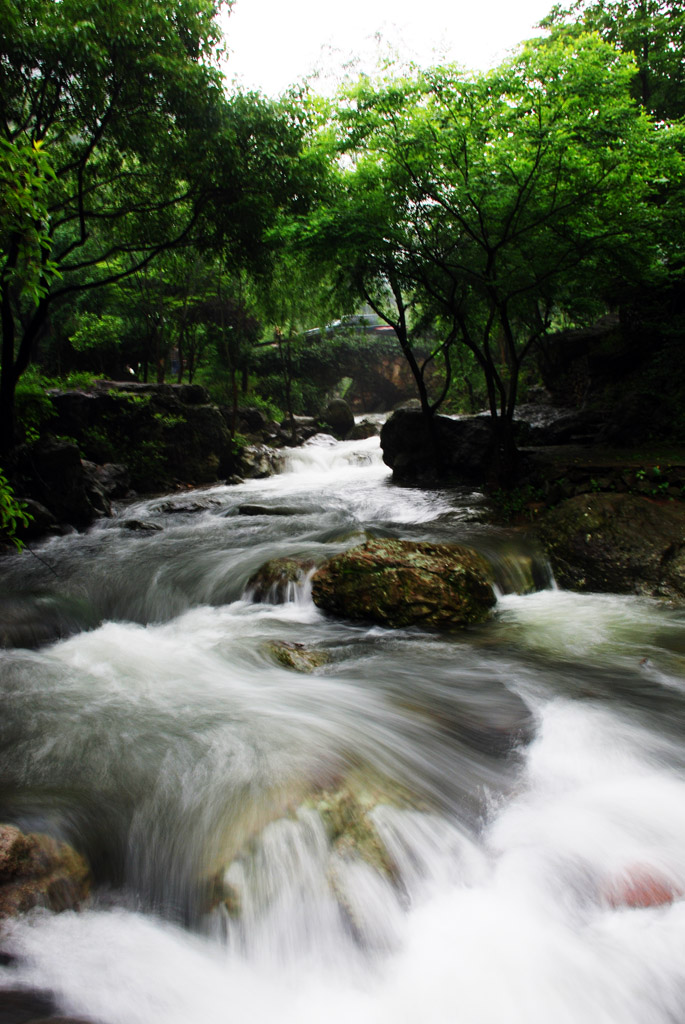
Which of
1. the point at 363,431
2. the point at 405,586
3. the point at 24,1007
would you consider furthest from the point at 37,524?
the point at 363,431

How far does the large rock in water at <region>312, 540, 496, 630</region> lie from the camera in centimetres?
598

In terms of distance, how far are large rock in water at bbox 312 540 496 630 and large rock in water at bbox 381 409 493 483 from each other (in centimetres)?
846

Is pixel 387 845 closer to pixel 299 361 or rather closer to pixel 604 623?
pixel 604 623

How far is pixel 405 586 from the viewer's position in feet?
20.0

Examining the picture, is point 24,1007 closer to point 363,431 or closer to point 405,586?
point 405,586

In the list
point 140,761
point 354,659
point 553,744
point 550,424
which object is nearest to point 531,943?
point 553,744

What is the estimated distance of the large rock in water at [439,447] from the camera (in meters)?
14.9

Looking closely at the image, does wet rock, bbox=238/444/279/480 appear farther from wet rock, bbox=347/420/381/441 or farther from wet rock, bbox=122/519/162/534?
wet rock, bbox=122/519/162/534

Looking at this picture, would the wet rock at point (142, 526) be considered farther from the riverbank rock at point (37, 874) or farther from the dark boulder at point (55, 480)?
the riverbank rock at point (37, 874)

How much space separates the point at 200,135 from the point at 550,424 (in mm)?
11101

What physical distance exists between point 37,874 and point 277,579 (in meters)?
4.64

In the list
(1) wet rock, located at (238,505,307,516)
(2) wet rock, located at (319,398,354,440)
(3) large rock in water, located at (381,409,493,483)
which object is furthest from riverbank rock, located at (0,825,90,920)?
(2) wet rock, located at (319,398,354,440)

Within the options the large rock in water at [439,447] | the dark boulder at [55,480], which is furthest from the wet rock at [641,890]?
the large rock in water at [439,447]

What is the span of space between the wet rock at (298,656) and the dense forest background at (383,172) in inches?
143
